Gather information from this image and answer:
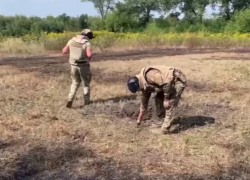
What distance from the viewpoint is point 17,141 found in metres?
6.12

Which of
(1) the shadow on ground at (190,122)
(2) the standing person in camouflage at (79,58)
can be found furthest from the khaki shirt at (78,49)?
Answer: (1) the shadow on ground at (190,122)

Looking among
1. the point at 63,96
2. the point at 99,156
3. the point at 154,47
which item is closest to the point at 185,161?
the point at 99,156

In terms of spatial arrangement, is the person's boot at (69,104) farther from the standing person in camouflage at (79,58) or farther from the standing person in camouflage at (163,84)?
the standing person in camouflage at (163,84)

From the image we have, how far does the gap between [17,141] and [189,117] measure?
285 cm

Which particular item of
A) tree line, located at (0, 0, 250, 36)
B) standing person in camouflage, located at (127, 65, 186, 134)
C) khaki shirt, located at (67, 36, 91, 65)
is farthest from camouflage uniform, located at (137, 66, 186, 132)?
tree line, located at (0, 0, 250, 36)

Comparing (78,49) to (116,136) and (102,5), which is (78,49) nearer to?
(116,136)

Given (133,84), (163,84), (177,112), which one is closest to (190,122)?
(177,112)

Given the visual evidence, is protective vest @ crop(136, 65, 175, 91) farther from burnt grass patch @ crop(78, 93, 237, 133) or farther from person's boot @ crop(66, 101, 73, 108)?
person's boot @ crop(66, 101, 73, 108)

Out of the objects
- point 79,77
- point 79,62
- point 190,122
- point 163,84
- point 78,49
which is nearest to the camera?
point 163,84

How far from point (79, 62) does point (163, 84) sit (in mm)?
2220

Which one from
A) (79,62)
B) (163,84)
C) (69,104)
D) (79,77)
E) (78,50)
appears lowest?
(69,104)

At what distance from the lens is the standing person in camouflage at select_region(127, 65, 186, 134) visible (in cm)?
632

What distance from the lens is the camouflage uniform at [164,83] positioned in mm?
6340

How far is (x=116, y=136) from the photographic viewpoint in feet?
20.5
